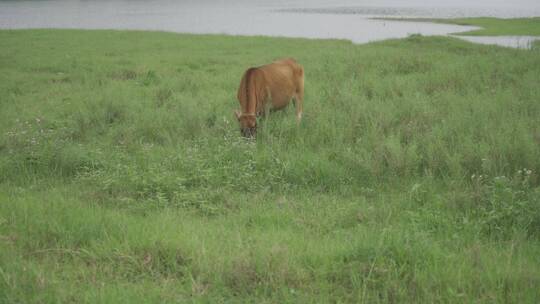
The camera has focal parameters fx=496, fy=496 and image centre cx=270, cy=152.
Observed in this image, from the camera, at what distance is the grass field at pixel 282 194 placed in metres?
3.65

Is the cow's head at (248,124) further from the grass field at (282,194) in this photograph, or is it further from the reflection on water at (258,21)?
the reflection on water at (258,21)

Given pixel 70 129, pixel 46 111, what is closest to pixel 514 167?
pixel 70 129

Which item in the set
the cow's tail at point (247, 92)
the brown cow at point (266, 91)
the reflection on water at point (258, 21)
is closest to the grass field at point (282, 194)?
the brown cow at point (266, 91)

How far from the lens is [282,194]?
18.8ft

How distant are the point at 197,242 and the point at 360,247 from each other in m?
1.35

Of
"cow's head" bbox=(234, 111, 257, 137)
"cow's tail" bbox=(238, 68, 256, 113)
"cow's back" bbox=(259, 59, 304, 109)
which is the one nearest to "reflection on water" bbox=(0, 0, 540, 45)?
"cow's back" bbox=(259, 59, 304, 109)

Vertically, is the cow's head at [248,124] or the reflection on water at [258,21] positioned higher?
the reflection on water at [258,21]

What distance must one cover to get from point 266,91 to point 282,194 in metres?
3.22

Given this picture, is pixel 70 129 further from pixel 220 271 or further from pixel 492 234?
pixel 492 234

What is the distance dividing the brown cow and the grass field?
1.06 feet

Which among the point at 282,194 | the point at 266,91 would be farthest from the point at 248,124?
the point at 282,194

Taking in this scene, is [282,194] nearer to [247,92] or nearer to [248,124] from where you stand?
[248,124]

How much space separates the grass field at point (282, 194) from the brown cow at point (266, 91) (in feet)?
1.06

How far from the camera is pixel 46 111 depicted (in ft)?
32.5
